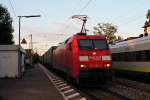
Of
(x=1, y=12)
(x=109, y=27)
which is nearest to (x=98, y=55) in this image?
(x=1, y=12)

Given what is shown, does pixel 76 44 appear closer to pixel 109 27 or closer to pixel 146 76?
pixel 146 76

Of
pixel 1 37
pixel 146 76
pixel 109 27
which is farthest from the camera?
pixel 109 27

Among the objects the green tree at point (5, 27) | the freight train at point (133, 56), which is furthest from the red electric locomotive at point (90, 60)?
the green tree at point (5, 27)

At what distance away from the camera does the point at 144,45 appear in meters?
26.4

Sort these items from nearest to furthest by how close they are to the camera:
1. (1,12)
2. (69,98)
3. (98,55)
Result: (69,98)
(98,55)
(1,12)

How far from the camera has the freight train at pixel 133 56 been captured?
2589 cm

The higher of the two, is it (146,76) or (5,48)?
(5,48)

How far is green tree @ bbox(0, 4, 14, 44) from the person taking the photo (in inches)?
2936

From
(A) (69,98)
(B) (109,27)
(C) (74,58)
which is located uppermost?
(B) (109,27)

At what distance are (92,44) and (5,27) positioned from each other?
185 ft

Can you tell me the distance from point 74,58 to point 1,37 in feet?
172

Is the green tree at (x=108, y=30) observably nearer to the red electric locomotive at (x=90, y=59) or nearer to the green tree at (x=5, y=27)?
the green tree at (x=5, y=27)

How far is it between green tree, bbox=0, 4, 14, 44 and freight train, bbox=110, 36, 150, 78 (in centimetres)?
4061

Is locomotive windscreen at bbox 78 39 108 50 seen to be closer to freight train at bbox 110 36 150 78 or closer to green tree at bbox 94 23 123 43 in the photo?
freight train at bbox 110 36 150 78
